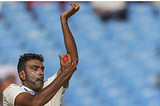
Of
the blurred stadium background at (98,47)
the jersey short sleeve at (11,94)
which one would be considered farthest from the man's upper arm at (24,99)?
the blurred stadium background at (98,47)

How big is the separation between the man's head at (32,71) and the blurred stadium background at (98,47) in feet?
11.8

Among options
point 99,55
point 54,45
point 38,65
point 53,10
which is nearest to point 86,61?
point 99,55

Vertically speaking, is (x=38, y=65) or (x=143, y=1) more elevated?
(x=143, y=1)

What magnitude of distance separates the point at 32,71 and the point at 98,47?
13.9ft

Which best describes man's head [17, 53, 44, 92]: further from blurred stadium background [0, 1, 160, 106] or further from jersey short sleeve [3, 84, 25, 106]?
blurred stadium background [0, 1, 160, 106]

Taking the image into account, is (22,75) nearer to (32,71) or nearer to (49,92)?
(32,71)

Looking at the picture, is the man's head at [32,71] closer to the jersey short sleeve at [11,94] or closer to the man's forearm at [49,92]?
the jersey short sleeve at [11,94]

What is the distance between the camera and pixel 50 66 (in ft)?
23.6

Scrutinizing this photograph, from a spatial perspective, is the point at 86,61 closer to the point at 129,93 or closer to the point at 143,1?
the point at 129,93

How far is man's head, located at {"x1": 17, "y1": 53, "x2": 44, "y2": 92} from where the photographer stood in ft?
10.6

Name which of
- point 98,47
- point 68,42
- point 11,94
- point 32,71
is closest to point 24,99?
point 11,94

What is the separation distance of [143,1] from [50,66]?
2.39 m

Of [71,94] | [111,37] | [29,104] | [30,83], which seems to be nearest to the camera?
[29,104]

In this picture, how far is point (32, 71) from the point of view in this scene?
326 centimetres
